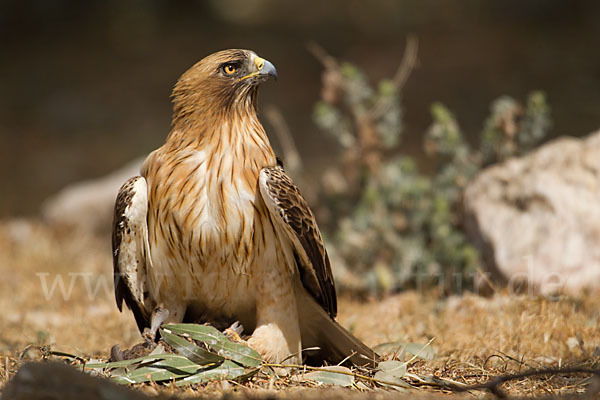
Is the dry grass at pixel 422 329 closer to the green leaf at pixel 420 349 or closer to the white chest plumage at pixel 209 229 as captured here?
the green leaf at pixel 420 349

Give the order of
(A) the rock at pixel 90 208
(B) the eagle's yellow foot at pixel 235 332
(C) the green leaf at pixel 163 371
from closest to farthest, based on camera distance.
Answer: (C) the green leaf at pixel 163 371
(B) the eagle's yellow foot at pixel 235 332
(A) the rock at pixel 90 208

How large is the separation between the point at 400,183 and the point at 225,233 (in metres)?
2.98

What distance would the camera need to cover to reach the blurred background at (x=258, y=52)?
11.3 meters

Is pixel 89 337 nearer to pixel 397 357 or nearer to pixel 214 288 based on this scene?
pixel 214 288

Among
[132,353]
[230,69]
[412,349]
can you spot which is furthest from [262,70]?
[412,349]

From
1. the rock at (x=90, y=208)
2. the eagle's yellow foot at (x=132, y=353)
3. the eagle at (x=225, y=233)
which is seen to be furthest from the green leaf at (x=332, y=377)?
the rock at (x=90, y=208)

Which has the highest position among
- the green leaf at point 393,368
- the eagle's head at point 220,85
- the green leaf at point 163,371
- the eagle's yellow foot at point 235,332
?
the eagle's head at point 220,85

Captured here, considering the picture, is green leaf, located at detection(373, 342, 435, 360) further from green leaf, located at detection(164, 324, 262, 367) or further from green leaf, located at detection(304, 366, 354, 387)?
green leaf, located at detection(164, 324, 262, 367)

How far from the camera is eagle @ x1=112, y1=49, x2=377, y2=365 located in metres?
3.62

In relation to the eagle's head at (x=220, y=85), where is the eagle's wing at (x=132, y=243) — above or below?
below

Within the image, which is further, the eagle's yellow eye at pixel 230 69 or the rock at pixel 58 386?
the eagle's yellow eye at pixel 230 69

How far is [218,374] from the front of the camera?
3396 millimetres

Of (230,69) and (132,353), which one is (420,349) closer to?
(132,353)

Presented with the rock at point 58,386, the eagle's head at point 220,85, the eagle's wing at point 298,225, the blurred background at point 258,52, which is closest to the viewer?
the rock at point 58,386
